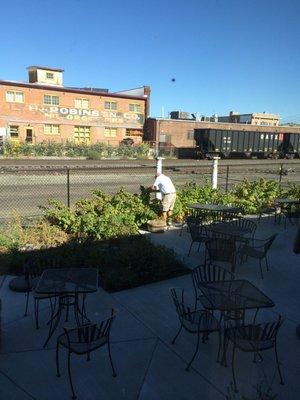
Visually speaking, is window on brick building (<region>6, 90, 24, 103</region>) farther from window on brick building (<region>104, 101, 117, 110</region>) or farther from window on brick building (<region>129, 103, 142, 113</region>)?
window on brick building (<region>129, 103, 142, 113</region>)

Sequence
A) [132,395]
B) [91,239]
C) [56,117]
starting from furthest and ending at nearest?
[56,117], [91,239], [132,395]

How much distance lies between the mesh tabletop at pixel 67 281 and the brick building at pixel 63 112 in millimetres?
38305

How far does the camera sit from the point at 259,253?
297 inches

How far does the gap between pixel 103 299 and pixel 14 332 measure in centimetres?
150

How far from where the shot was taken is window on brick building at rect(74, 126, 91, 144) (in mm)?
47953

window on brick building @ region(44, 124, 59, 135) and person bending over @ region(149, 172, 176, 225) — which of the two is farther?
window on brick building @ region(44, 124, 59, 135)

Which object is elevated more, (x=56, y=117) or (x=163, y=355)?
(x=56, y=117)

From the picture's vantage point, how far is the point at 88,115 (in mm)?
47719

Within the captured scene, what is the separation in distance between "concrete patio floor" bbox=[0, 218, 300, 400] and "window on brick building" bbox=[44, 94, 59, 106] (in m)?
41.3

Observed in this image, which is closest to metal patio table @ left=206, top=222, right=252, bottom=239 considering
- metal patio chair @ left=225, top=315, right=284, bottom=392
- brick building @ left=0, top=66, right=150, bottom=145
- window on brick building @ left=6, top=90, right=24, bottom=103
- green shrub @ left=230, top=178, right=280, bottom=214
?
metal patio chair @ left=225, top=315, right=284, bottom=392

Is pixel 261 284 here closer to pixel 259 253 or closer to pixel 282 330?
pixel 259 253

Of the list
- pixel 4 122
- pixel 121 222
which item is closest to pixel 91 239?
pixel 121 222

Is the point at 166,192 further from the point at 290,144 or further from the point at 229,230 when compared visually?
the point at 290,144

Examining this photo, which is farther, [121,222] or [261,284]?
[121,222]
